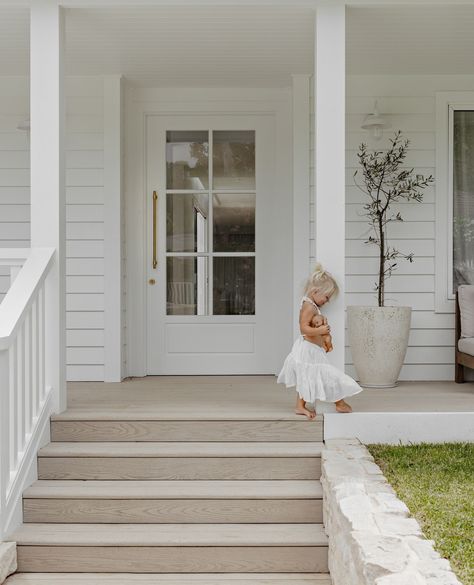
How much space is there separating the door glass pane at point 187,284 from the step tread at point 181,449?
190cm

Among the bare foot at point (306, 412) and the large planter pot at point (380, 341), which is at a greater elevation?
the large planter pot at point (380, 341)

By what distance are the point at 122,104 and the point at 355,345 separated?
8.10ft

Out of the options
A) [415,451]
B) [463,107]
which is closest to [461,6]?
[463,107]

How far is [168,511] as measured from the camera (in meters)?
2.99

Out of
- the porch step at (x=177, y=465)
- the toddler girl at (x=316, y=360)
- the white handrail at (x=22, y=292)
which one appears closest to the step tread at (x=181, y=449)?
the porch step at (x=177, y=465)

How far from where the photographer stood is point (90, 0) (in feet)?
11.6

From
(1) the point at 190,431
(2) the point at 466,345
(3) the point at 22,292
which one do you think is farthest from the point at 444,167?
(3) the point at 22,292

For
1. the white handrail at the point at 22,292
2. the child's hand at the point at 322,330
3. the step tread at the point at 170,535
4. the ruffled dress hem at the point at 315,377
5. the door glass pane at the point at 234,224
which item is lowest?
the step tread at the point at 170,535

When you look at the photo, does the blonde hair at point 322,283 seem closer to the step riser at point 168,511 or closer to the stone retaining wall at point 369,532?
the stone retaining wall at point 369,532

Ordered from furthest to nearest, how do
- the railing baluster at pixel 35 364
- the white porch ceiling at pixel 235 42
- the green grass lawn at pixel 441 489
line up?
the white porch ceiling at pixel 235 42 < the railing baluster at pixel 35 364 < the green grass lawn at pixel 441 489

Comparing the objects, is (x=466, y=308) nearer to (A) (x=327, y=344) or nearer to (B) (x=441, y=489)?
(A) (x=327, y=344)

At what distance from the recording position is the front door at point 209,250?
5.11 m

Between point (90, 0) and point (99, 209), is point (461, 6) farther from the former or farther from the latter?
point (99, 209)

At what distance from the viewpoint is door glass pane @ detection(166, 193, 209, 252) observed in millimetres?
5117
